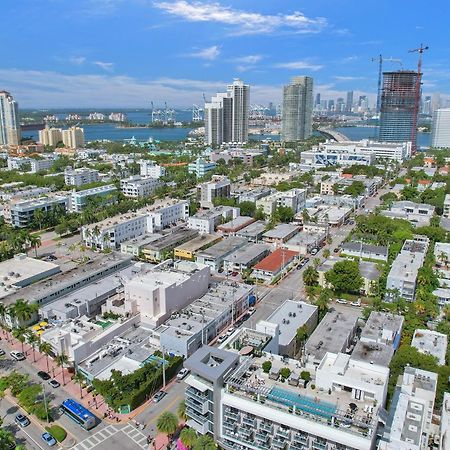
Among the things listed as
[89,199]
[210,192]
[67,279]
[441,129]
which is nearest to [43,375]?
[67,279]

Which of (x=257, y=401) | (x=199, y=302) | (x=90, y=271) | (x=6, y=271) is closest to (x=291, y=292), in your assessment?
(x=199, y=302)

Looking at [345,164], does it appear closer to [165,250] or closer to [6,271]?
[165,250]

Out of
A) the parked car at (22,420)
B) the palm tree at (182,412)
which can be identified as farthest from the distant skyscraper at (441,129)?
the parked car at (22,420)

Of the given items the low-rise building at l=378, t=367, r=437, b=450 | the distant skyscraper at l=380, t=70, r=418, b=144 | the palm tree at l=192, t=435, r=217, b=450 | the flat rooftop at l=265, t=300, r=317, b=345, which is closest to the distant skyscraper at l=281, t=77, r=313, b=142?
the distant skyscraper at l=380, t=70, r=418, b=144

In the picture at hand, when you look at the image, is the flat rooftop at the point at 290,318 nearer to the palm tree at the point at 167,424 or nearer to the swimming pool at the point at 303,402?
the swimming pool at the point at 303,402

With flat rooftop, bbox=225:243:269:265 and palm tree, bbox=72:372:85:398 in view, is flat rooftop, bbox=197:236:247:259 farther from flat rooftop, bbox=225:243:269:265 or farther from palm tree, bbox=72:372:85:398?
palm tree, bbox=72:372:85:398
